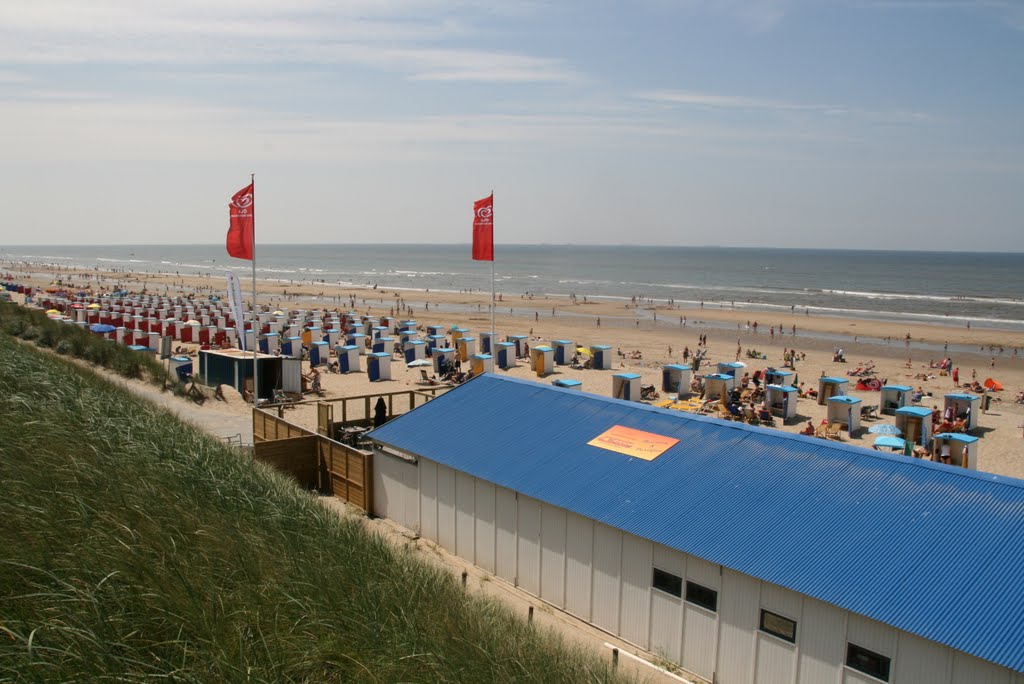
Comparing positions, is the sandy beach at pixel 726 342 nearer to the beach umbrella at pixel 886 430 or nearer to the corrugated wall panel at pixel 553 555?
the beach umbrella at pixel 886 430

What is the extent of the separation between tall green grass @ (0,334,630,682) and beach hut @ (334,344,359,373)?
22570 millimetres

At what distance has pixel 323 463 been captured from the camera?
15.3m

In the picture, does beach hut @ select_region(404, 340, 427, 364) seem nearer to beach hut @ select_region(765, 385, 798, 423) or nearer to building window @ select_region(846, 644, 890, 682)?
beach hut @ select_region(765, 385, 798, 423)

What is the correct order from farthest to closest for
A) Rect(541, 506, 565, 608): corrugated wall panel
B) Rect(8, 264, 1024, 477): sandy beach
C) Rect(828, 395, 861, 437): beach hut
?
Rect(8, 264, 1024, 477): sandy beach < Rect(828, 395, 861, 437): beach hut < Rect(541, 506, 565, 608): corrugated wall panel

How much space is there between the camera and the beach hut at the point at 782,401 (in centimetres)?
2330

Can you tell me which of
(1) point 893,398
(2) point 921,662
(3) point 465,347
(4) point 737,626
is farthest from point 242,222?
(1) point 893,398

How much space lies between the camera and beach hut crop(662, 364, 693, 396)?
26.6 meters

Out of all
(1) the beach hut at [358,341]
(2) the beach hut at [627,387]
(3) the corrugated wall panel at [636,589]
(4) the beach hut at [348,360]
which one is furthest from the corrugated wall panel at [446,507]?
(1) the beach hut at [358,341]

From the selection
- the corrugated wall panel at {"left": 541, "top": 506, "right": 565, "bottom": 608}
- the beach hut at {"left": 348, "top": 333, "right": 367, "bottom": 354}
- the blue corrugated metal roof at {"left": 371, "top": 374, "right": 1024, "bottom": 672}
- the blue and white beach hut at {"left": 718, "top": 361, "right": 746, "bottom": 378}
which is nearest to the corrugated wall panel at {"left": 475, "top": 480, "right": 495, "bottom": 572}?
the blue corrugated metal roof at {"left": 371, "top": 374, "right": 1024, "bottom": 672}

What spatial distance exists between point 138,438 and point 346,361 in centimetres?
2235

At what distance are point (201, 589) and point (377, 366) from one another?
23.9 m

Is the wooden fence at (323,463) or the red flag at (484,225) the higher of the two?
the red flag at (484,225)

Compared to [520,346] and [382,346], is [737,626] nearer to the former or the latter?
[382,346]

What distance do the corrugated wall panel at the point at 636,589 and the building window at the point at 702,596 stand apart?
554mm
